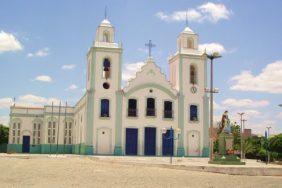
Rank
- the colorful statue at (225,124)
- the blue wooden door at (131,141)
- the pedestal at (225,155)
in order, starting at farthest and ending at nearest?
the blue wooden door at (131,141)
the colorful statue at (225,124)
the pedestal at (225,155)

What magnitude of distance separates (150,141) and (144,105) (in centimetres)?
330

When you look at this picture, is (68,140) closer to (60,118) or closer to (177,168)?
(60,118)

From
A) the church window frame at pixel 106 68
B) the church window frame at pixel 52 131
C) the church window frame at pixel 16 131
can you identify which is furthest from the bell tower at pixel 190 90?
the church window frame at pixel 16 131

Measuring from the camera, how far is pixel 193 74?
1654 inches

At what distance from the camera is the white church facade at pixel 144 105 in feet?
125

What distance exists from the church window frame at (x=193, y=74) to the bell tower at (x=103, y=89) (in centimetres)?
705

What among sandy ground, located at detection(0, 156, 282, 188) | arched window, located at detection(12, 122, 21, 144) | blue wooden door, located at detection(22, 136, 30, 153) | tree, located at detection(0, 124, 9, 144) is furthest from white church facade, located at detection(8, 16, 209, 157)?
sandy ground, located at detection(0, 156, 282, 188)

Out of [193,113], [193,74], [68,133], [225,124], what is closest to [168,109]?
[193,113]

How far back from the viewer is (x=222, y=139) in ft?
86.6

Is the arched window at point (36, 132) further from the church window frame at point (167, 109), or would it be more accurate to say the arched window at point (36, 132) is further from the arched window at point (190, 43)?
the arched window at point (190, 43)

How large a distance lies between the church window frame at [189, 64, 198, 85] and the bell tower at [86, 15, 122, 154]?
278 inches

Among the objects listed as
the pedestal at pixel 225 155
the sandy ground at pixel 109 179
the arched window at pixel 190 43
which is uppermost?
the arched window at pixel 190 43

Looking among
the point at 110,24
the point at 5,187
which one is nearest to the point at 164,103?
the point at 110,24

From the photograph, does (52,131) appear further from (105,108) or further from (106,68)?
(106,68)
